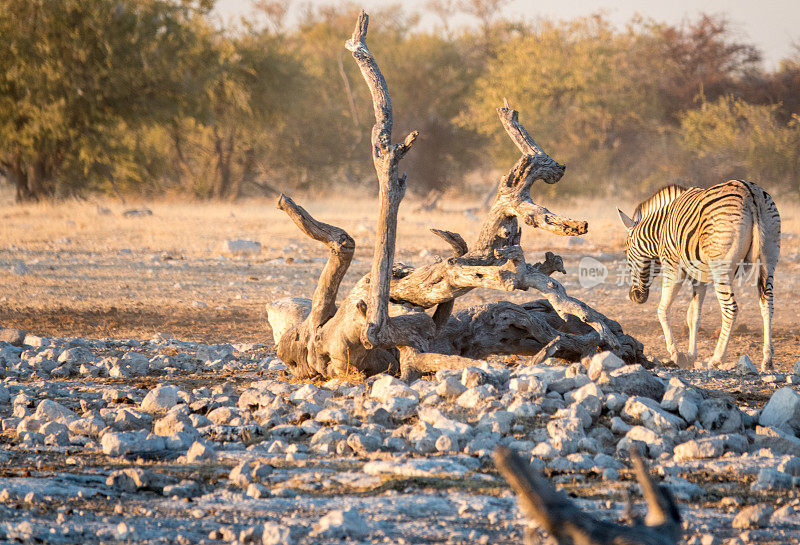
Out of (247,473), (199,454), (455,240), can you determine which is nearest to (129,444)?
(199,454)

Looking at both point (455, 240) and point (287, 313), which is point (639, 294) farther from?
point (455, 240)

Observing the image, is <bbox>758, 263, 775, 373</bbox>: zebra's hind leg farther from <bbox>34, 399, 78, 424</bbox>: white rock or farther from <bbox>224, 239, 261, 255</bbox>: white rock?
<bbox>224, 239, 261, 255</bbox>: white rock

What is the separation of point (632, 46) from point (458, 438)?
92.4 feet

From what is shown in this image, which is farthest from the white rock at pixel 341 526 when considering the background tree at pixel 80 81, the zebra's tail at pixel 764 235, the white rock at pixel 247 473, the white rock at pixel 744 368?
the background tree at pixel 80 81

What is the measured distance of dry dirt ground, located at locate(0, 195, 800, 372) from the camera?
9508 mm

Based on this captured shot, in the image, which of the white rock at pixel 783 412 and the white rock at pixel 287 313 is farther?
the white rock at pixel 287 313

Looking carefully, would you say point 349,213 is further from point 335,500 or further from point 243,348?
point 335,500

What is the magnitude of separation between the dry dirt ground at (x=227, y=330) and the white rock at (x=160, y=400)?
0.33m

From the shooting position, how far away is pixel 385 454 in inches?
170

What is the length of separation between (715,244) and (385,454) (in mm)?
4333

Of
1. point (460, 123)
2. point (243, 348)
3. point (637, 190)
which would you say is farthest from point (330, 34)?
point (243, 348)

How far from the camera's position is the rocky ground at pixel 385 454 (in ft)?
11.1

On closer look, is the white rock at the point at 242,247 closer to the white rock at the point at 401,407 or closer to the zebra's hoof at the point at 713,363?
the zebra's hoof at the point at 713,363

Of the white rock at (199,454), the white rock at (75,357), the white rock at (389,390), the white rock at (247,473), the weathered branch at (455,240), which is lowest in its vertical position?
the white rock at (75,357)
